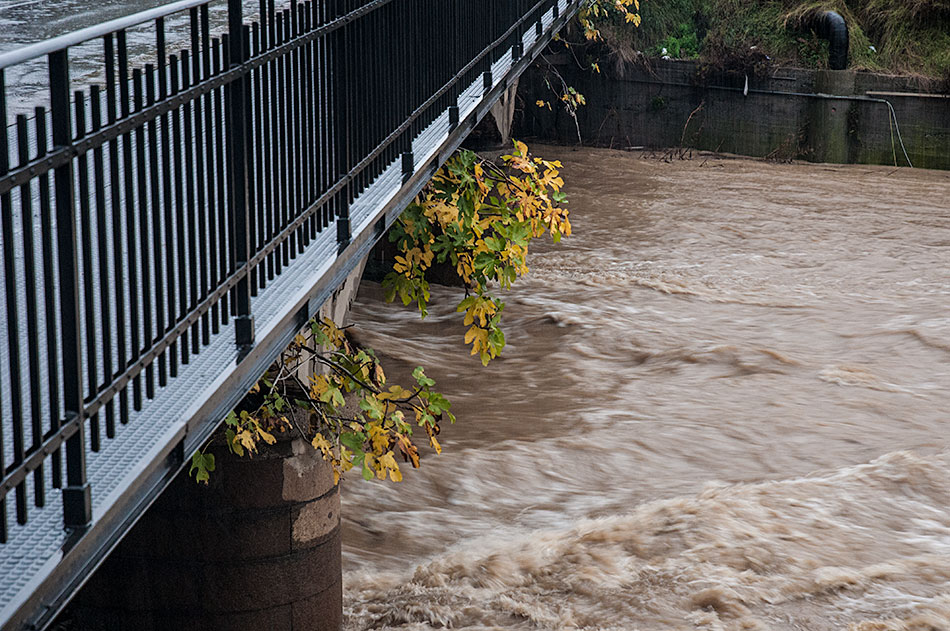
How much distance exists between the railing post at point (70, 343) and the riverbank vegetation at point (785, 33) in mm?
19411

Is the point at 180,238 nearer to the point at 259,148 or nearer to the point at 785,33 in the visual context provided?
the point at 259,148

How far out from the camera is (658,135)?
21672mm

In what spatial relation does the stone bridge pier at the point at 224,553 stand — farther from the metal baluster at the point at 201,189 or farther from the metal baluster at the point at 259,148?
the metal baluster at the point at 201,189

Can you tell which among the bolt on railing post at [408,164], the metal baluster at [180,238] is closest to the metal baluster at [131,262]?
the metal baluster at [180,238]

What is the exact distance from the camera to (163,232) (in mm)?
4000

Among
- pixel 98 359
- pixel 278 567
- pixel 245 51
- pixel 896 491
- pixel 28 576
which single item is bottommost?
pixel 896 491

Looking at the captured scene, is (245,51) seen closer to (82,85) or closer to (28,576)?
(28,576)

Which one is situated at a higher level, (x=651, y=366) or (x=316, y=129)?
(x=316, y=129)

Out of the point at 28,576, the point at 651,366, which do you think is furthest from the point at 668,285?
the point at 28,576

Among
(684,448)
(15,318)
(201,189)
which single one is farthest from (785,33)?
(15,318)

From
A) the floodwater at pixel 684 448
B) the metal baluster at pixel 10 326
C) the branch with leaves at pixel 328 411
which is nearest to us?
the metal baluster at pixel 10 326

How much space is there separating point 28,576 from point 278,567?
2.87 meters

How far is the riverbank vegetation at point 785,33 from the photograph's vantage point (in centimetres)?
2081

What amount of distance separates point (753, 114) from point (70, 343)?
19709 mm
